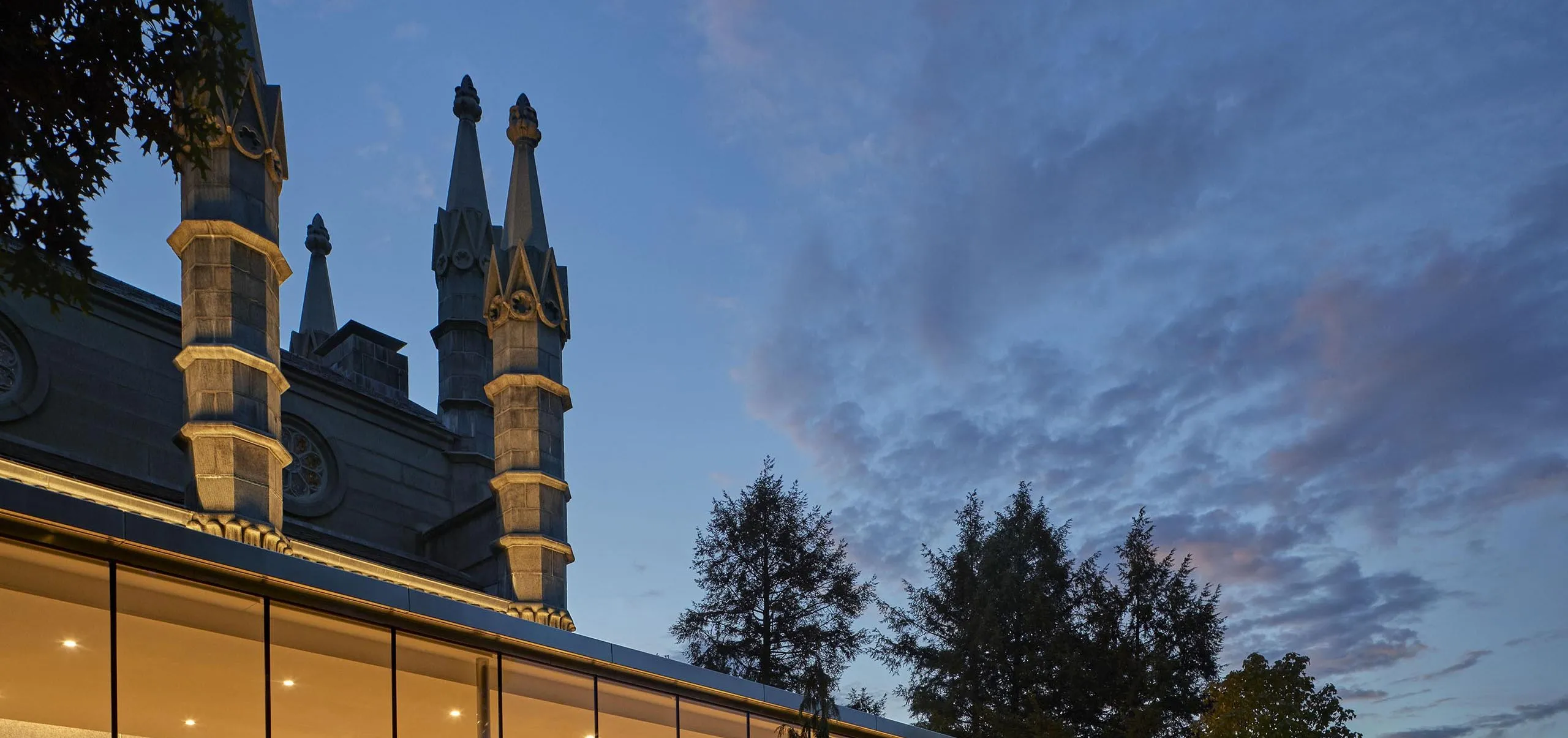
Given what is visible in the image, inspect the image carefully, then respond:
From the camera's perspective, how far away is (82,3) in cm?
1099

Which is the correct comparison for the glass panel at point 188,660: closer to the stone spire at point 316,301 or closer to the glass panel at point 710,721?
the glass panel at point 710,721

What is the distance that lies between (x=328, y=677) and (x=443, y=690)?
1872 mm

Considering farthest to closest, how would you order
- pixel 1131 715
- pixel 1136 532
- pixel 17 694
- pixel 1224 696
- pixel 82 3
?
pixel 1136 532, pixel 1131 715, pixel 1224 696, pixel 17 694, pixel 82 3

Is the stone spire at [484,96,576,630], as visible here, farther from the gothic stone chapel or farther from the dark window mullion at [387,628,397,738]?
→ the dark window mullion at [387,628,397,738]

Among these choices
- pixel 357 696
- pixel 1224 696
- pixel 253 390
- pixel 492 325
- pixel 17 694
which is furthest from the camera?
pixel 1224 696

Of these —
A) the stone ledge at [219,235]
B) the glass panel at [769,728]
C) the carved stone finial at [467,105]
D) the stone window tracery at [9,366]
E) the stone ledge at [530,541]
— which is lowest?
the glass panel at [769,728]

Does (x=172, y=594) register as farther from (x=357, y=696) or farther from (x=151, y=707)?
(x=357, y=696)

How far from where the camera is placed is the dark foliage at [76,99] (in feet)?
34.7

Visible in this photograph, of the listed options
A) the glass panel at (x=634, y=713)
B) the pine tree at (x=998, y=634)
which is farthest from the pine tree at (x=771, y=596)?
the glass panel at (x=634, y=713)

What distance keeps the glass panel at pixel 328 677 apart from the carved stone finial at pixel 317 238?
3243 centimetres

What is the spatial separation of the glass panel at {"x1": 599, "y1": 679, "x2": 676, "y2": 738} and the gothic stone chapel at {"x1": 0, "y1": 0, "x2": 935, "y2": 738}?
4cm

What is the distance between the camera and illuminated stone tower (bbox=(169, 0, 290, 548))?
22734 mm

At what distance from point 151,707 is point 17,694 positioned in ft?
5.18

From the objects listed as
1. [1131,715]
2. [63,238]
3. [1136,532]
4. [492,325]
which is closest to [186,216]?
[492,325]
